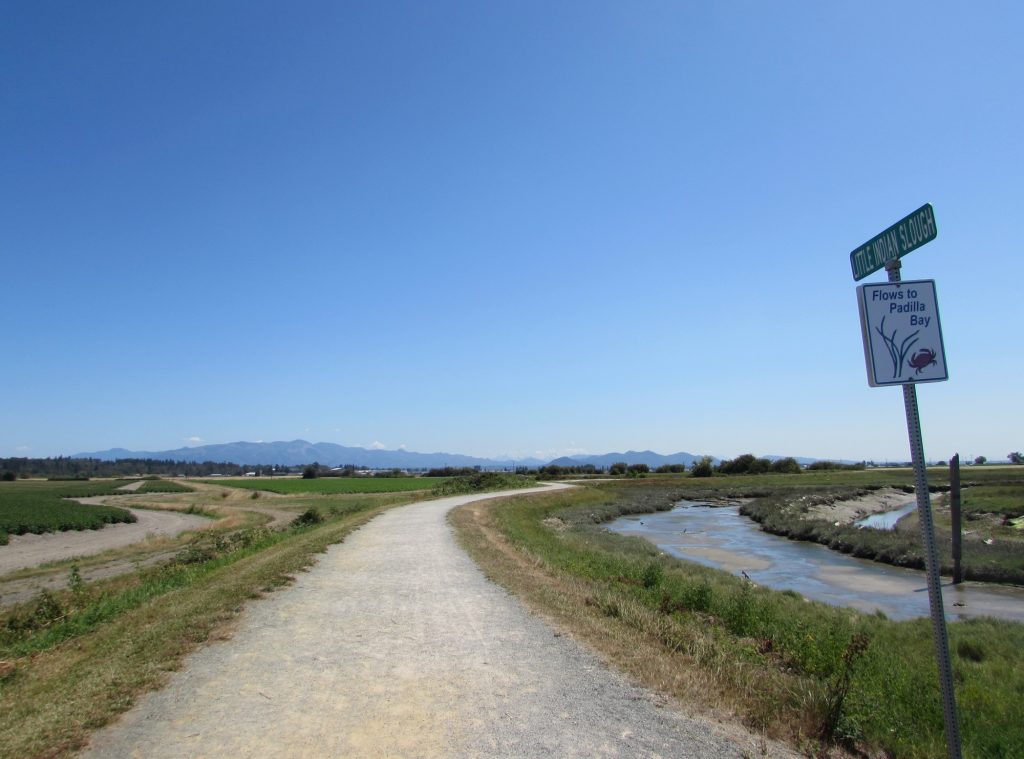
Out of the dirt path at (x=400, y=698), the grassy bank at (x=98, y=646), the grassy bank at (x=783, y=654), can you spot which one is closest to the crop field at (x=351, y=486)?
the grassy bank at (x=98, y=646)

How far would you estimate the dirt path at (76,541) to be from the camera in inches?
1244

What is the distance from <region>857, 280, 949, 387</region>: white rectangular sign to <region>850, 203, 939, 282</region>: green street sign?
0.85 ft

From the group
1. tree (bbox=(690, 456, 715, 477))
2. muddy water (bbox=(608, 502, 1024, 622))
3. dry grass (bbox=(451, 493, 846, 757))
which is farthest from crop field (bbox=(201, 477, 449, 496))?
dry grass (bbox=(451, 493, 846, 757))

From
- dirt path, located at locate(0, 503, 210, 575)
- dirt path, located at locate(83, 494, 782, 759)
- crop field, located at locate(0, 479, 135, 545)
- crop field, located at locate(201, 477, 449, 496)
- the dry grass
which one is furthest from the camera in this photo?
crop field, located at locate(201, 477, 449, 496)

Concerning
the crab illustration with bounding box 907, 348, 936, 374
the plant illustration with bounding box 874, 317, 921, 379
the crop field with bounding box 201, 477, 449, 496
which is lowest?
the crop field with bounding box 201, 477, 449, 496

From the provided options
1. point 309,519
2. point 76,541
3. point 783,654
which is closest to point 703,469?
point 309,519

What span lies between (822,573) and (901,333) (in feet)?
65.7

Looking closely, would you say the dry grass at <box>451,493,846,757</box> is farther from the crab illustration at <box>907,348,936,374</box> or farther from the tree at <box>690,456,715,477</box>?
the tree at <box>690,456,715,477</box>

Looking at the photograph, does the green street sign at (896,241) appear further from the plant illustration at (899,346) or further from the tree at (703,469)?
the tree at (703,469)

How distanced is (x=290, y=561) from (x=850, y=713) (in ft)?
39.6

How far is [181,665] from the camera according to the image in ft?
21.7

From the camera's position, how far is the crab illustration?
3756mm

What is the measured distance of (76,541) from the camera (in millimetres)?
38250

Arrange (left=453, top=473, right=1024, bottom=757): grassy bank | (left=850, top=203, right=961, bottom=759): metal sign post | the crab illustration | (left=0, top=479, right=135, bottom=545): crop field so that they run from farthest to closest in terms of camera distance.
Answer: (left=0, top=479, right=135, bottom=545): crop field → (left=453, top=473, right=1024, bottom=757): grassy bank → the crab illustration → (left=850, top=203, right=961, bottom=759): metal sign post
